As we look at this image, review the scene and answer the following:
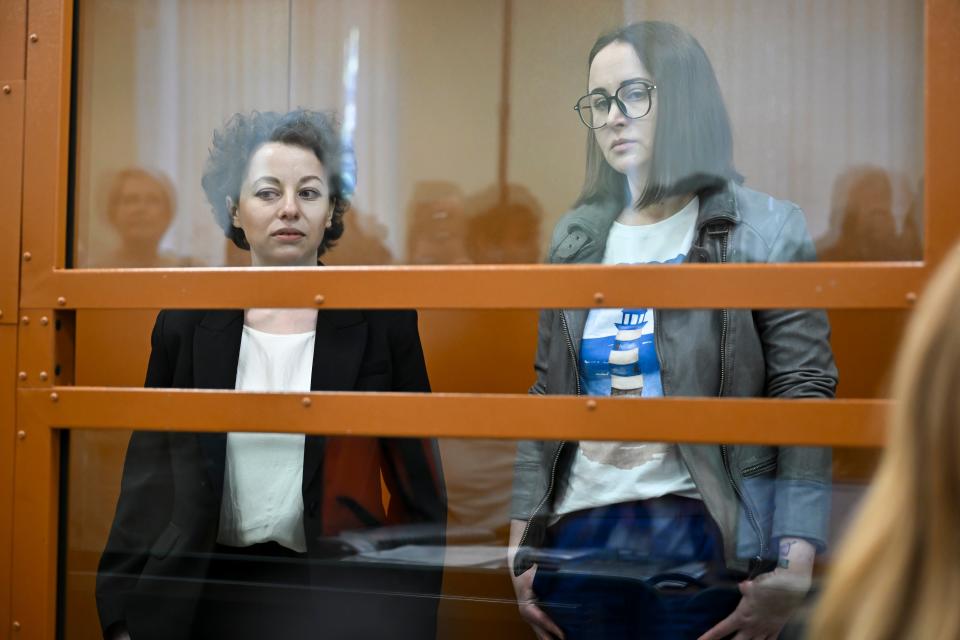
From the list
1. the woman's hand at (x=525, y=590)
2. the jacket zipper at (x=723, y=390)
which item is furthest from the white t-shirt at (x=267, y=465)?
the jacket zipper at (x=723, y=390)

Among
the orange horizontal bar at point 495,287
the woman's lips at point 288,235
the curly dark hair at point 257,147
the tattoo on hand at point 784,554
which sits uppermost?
the curly dark hair at point 257,147

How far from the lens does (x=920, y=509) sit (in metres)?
0.93

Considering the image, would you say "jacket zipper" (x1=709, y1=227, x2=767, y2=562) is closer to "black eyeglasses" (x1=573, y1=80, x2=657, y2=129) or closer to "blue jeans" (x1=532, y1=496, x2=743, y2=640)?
"blue jeans" (x1=532, y1=496, x2=743, y2=640)

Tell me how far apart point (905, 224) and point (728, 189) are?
0.30m

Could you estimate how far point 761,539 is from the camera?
1.82 meters

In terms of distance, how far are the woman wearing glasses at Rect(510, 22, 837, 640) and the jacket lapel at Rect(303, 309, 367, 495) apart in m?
0.34

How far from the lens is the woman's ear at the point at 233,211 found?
2.05 metres

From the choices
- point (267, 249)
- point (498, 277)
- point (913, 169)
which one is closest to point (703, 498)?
point (498, 277)

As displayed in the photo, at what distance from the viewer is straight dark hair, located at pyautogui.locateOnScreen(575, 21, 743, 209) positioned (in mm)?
1885

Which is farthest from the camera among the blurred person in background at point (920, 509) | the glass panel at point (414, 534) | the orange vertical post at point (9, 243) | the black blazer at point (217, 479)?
the orange vertical post at point (9, 243)

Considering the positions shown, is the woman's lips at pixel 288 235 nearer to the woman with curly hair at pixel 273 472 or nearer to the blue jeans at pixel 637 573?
the woman with curly hair at pixel 273 472

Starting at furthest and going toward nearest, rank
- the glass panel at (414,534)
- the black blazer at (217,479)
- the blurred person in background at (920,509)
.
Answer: the black blazer at (217,479)
the glass panel at (414,534)
the blurred person in background at (920,509)

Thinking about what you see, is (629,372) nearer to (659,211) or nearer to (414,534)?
(659,211)

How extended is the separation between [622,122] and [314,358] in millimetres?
701
